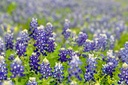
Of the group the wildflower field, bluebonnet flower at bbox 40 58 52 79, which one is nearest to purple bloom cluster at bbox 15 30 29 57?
the wildflower field

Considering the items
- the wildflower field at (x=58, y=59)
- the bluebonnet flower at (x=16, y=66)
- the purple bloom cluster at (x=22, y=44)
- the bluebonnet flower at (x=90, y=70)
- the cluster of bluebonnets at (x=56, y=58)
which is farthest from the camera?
the purple bloom cluster at (x=22, y=44)

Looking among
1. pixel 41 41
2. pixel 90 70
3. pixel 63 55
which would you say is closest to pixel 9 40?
pixel 41 41

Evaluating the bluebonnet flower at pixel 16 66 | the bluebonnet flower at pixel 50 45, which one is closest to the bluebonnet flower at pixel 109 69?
the bluebonnet flower at pixel 50 45

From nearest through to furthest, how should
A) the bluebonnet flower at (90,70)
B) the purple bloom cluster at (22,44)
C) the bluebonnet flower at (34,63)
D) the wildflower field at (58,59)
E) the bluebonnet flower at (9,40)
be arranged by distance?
the wildflower field at (58,59)
the bluebonnet flower at (90,70)
the bluebonnet flower at (34,63)
the purple bloom cluster at (22,44)
the bluebonnet flower at (9,40)

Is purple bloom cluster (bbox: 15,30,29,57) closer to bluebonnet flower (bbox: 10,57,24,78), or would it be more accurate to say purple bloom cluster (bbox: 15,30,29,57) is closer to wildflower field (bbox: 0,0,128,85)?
wildflower field (bbox: 0,0,128,85)

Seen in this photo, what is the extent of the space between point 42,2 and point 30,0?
1277 millimetres

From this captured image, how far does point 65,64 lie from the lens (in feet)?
23.9

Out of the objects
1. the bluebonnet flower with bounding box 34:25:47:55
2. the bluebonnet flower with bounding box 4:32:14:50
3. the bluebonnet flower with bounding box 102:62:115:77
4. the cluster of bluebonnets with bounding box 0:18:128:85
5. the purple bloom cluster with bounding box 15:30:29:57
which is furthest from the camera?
the bluebonnet flower with bounding box 4:32:14:50

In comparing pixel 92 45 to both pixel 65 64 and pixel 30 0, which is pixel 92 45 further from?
pixel 30 0

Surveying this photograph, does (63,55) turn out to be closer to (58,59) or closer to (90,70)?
(58,59)

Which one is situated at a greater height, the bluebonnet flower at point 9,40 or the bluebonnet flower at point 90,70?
the bluebonnet flower at point 9,40

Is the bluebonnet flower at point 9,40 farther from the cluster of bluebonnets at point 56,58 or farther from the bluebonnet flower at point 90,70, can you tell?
the bluebonnet flower at point 90,70

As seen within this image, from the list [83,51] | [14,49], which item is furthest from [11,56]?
[83,51]

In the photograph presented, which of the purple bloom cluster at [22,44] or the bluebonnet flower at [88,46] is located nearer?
the purple bloom cluster at [22,44]
